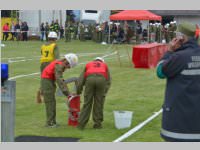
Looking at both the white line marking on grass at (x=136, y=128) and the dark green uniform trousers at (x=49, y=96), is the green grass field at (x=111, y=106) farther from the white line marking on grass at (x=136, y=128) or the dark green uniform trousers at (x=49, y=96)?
the dark green uniform trousers at (x=49, y=96)

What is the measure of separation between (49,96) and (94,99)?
91 centimetres

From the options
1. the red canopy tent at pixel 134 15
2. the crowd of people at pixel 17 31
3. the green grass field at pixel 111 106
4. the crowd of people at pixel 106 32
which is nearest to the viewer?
the green grass field at pixel 111 106

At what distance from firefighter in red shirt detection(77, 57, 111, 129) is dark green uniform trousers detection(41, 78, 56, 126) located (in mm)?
560

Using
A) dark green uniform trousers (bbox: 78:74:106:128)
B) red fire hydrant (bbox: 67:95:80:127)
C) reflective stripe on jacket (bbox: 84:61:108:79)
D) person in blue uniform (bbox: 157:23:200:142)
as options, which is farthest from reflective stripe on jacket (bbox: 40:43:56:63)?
person in blue uniform (bbox: 157:23:200:142)

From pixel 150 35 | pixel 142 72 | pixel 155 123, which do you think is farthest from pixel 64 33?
pixel 155 123

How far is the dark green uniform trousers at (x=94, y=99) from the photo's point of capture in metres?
9.89

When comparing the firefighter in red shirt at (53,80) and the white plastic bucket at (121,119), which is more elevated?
the firefighter in red shirt at (53,80)

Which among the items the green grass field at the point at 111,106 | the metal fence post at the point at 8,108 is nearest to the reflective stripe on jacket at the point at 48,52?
the green grass field at the point at 111,106

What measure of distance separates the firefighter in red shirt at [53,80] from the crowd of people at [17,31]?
37517 millimetres

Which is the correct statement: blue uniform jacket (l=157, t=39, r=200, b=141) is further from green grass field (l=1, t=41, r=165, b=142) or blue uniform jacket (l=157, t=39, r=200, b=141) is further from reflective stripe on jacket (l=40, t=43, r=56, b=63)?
reflective stripe on jacket (l=40, t=43, r=56, b=63)

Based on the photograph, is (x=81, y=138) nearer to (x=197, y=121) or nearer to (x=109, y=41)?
(x=197, y=121)

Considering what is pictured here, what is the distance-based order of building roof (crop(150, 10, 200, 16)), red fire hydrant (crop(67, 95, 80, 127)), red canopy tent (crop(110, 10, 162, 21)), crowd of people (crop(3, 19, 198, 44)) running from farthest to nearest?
building roof (crop(150, 10, 200, 16)) → crowd of people (crop(3, 19, 198, 44)) → red canopy tent (crop(110, 10, 162, 21)) → red fire hydrant (crop(67, 95, 80, 127))

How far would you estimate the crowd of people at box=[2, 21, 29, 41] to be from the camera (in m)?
47.3

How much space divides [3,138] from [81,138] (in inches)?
122
